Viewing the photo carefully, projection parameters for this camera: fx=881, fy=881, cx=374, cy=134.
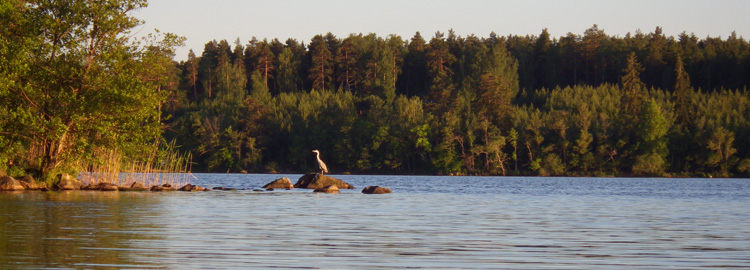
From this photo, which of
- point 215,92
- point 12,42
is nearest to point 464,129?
point 215,92

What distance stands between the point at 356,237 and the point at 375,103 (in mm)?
109502

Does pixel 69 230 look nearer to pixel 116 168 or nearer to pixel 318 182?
pixel 116 168

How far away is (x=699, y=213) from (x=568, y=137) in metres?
85.3

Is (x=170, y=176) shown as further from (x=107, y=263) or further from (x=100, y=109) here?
(x=107, y=263)

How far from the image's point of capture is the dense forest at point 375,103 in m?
44.0

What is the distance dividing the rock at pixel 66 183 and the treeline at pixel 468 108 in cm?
6832

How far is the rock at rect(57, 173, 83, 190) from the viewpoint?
1780 inches

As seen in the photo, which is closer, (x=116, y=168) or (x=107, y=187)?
(x=107, y=187)

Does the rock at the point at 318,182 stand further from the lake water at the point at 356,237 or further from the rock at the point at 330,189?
the lake water at the point at 356,237

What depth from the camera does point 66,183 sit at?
1783 inches

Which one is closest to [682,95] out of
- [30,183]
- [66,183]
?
[66,183]

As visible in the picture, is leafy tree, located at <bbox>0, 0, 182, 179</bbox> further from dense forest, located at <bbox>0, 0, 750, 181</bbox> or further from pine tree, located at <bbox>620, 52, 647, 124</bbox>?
pine tree, located at <bbox>620, 52, 647, 124</bbox>

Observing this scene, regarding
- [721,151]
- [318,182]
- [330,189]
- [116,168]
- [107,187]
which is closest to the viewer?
[107,187]

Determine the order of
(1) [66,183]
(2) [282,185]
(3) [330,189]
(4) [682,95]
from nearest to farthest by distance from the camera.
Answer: (1) [66,183] < (3) [330,189] < (2) [282,185] < (4) [682,95]
